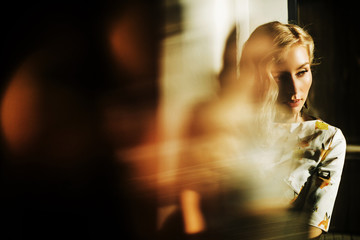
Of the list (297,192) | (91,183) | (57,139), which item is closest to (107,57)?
(57,139)

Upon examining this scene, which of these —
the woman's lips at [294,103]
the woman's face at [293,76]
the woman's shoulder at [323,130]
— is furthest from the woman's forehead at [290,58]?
the woman's shoulder at [323,130]

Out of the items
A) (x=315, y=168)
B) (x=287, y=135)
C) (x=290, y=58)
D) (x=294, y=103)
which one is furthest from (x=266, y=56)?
(x=315, y=168)

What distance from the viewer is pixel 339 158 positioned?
3.06ft

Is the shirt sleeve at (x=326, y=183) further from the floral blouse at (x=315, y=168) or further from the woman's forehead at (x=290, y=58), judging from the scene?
the woman's forehead at (x=290, y=58)

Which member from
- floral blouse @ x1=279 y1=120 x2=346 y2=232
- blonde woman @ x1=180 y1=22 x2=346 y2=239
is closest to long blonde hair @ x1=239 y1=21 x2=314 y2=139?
blonde woman @ x1=180 y1=22 x2=346 y2=239

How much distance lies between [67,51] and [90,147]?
35 centimetres

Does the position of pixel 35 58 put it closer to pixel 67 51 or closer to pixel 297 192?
pixel 67 51

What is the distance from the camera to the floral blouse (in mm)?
893

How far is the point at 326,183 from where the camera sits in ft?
2.97

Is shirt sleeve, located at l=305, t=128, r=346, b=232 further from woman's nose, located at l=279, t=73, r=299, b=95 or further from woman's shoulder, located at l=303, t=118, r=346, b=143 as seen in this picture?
woman's nose, located at l=279, t=73, r=299, b=95

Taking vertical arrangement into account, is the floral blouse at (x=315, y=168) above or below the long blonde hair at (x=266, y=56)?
below

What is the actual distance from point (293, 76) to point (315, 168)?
0.35 metres

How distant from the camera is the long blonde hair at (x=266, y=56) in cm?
95

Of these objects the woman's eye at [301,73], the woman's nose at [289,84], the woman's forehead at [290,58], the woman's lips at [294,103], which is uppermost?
the woman's forehead at [290,58]
